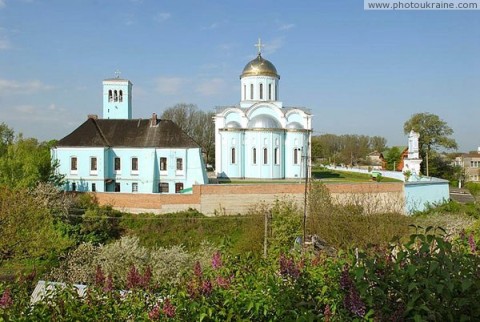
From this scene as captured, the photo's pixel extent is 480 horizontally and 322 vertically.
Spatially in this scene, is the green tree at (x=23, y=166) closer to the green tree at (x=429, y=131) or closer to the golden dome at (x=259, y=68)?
the golden dome at (x=259, y=68)

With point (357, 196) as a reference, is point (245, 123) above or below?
above

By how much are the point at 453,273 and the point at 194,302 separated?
1.88 meters

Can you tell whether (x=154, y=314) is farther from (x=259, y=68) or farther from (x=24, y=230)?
(x=259, y=68)

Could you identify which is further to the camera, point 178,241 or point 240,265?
point 178,241

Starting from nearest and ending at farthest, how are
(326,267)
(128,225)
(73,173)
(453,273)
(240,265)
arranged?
1. (453,273)
2. (326,267)
3. (240,265)
4. (128,225)
5. (73,173)

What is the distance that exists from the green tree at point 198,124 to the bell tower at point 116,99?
15.7m

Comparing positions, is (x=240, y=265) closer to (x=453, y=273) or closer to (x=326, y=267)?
(x=326, y=267)

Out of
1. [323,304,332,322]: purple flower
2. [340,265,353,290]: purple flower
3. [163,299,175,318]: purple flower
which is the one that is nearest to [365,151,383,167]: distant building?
[340,265,353,290]: purple flower

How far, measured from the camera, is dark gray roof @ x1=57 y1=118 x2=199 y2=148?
91.9 ft

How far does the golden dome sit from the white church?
2455 mm

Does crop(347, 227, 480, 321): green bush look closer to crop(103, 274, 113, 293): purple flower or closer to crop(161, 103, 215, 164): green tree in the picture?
crop(103, 274, 113, 293): purple flower

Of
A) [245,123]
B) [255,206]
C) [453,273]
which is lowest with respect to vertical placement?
[255,206]

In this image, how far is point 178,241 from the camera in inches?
836

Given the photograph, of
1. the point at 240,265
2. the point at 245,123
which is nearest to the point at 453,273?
the point at 240,265
